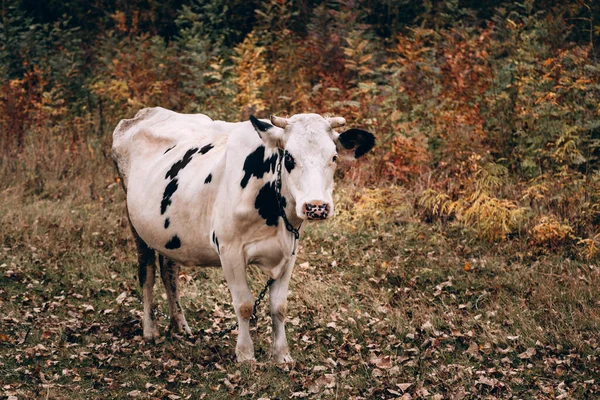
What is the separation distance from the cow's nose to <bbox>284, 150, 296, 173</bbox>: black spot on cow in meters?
0.38

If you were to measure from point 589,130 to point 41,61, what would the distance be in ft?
35.2

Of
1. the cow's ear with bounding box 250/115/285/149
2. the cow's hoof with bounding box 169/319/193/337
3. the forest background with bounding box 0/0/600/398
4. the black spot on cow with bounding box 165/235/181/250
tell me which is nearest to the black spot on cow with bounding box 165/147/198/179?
the black spot on cow with bounding box 165/235/181/250

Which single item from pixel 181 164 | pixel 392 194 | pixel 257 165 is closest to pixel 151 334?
pixel 181 164

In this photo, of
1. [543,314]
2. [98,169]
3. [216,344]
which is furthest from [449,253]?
[98,169]

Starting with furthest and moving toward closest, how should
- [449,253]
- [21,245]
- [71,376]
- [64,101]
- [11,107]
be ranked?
[64,101] < [11,107] < [21,245] < [449,253] < [71,376]

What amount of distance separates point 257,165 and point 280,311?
120cm

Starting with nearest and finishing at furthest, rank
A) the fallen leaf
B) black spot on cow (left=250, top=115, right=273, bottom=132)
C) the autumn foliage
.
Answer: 1. black spot on cow (left=250, top=115, right=273, bottom=132)
2. the fallen leaf
3. the autumn foliage

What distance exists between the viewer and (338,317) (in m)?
6.90

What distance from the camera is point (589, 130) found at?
9547 millimetres

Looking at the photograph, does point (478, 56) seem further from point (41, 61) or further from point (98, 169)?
point (41, 61)

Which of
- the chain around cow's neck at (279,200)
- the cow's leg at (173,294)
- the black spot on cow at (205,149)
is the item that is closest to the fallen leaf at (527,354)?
the chain around cow's neck at (279,200)

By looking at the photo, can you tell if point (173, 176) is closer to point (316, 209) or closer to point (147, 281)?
point (147, 281)

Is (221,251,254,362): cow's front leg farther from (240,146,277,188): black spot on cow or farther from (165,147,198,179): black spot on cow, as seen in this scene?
(165,147,198,179): black spot on cow

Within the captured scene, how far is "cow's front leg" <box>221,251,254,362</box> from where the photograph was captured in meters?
5.51
